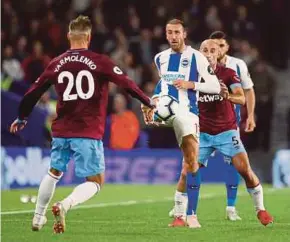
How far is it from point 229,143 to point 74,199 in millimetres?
2633

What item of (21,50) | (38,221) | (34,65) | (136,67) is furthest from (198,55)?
(136,67)

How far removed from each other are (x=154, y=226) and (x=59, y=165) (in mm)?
1595

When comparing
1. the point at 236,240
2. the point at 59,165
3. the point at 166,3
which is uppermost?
the point at 166,3

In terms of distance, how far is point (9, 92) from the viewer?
69.5 ft

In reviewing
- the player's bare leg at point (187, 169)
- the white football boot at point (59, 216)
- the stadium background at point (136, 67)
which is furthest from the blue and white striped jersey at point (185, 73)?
the stadium background at point (136, 67)

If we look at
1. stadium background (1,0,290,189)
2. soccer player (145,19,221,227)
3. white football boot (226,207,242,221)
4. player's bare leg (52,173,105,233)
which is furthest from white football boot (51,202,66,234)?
stadium background (1,0,290,189)

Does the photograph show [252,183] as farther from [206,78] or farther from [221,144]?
[206,78]

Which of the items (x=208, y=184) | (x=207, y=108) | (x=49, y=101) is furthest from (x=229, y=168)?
(x=49, y=101)

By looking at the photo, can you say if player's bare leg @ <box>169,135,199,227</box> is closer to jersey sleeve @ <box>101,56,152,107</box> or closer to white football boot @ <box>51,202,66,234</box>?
jersey sleeve @ <box>101,56,152,107</box>

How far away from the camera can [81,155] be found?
10.8 m

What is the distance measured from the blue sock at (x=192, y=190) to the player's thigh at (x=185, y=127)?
16.5 inches

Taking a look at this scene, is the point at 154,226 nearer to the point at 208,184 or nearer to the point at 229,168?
the point at 229,168

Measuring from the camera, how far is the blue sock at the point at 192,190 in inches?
468

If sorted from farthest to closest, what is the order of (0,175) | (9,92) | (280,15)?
(280,15)
(9,92)
(0,175)
